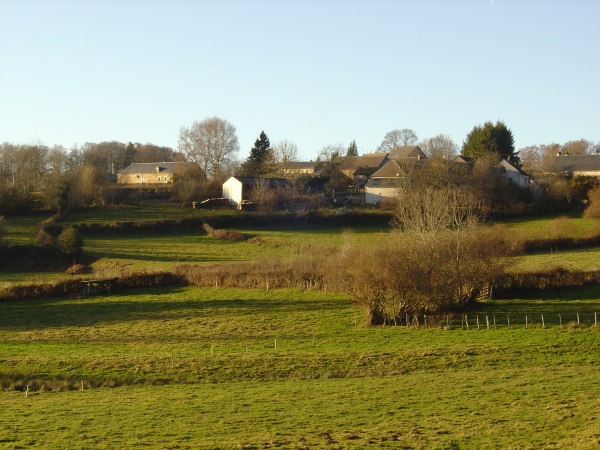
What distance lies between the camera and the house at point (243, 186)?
245 feet

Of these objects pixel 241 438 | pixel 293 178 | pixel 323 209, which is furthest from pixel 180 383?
pixel 293 178

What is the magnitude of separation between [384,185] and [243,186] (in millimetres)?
15967

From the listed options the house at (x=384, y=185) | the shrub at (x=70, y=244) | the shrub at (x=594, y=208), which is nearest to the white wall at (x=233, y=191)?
the house at (x=384, y=185)

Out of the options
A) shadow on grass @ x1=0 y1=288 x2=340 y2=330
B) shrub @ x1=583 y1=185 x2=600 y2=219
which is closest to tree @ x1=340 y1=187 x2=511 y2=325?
shadow on grass @ x1=0 y1=288 x2=340 y2=330

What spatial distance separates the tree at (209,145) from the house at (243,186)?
89.5 ft

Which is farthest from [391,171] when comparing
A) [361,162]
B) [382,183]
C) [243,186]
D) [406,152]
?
[406,152]

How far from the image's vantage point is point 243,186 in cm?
7488

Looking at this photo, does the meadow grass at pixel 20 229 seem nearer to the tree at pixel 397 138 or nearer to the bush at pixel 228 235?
the bush at pixel 228 235

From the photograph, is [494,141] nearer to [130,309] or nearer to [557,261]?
[557,261]

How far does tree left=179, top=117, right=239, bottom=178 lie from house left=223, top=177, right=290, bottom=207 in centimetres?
2727

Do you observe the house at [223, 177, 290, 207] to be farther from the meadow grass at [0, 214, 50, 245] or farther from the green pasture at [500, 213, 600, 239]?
the green pasture at [500, 213, 600, 239]

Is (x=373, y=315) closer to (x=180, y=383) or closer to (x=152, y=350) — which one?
(x=152, y=350)

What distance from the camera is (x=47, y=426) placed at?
595 inches

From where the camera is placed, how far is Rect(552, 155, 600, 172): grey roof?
83.1 meters
